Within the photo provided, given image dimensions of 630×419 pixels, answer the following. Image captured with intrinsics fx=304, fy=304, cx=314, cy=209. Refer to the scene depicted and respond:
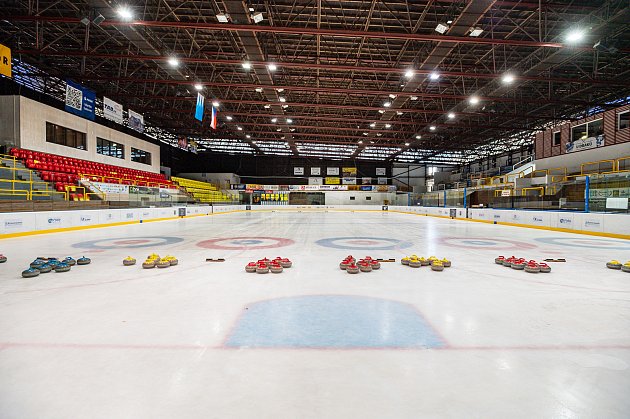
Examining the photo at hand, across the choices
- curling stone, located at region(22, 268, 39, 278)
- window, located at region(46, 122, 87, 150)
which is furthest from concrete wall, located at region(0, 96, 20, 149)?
curling stone, located at region(22, 268, 39, 278)

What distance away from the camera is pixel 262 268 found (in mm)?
4617

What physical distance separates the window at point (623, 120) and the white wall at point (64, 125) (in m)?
37.9

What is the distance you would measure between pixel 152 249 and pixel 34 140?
1721 cm

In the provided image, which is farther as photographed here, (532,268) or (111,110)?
(111,110)

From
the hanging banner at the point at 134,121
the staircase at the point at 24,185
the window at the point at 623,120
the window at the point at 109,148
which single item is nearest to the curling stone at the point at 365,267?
the staircase at the point at 24,185

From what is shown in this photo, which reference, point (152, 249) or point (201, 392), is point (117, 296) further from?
point (152, 249)

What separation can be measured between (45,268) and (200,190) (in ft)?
106

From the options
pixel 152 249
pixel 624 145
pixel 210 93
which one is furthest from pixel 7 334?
pixel 624 145

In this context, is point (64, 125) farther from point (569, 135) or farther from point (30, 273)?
point (569, 135)

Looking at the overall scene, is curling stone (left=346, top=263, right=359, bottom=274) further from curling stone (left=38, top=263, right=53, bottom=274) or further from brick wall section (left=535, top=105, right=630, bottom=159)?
brick wall section (left=535, top=105, right=630, bottom=159)

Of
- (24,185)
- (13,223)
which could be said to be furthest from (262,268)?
(24,185)

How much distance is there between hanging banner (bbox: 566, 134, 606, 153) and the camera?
76.1 feet

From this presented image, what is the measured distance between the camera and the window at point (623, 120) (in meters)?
21.3

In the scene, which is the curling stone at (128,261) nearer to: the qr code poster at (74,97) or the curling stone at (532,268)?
the curling stone at (532,268)
